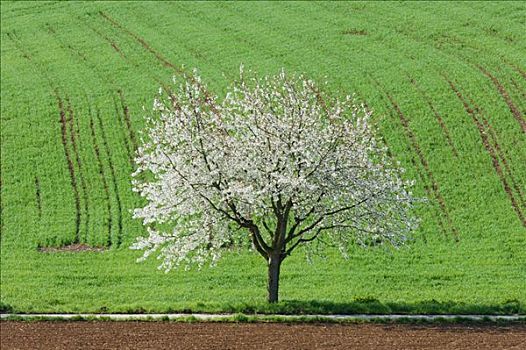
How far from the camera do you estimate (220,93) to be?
2507 inches

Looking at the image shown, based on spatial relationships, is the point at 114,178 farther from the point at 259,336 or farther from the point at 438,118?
the point at 259,336

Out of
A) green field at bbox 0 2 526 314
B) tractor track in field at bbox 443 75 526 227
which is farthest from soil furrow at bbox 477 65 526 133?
tractor track in field at bbox 443 75 526 227

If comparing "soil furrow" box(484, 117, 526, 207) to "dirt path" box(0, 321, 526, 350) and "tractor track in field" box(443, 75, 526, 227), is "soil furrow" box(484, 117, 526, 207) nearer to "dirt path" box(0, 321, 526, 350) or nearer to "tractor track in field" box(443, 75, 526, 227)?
"tractor track in field" box(443, 75, 526, 227)

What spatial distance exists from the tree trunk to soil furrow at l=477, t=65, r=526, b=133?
23.8 metres

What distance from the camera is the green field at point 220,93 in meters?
43.3

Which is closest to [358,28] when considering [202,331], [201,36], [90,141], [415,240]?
[201,36]

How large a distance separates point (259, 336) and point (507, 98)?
32463mm

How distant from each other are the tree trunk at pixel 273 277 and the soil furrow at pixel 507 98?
937 inches

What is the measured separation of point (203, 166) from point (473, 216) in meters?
18.3

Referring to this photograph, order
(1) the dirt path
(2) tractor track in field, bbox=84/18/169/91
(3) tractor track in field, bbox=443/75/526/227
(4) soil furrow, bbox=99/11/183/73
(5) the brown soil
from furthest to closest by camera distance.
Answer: (4) soil furrow, bbox=99/11/183/73 → (2) tractor track in field, bbox=84/18/169/91 → (3) tractor track in field, bbox=443/75/526/227 → (5) the brown soil → (1) the dirt path

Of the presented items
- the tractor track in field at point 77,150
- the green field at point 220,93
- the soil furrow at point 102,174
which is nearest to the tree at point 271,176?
the green field at point 220,93

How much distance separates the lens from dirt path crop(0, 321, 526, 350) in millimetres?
32875

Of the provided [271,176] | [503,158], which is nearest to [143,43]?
[503,158]

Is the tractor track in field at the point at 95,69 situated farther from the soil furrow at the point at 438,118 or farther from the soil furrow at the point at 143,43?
the soil furrow at the point at 438,118
